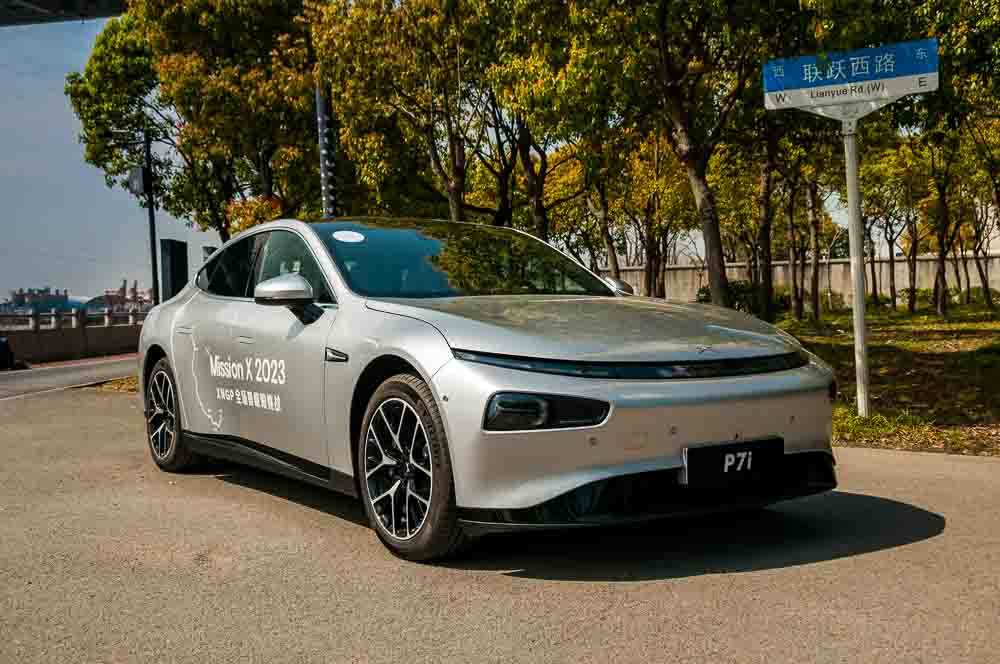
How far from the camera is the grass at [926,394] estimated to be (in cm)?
793

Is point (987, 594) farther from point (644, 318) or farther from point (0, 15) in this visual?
point (0, 15)

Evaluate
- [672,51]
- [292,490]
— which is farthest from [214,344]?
[672,51]

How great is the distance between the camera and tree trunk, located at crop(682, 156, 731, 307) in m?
12.6

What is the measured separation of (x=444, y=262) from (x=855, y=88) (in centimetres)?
433

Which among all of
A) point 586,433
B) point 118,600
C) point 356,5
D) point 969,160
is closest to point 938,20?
point 356,5

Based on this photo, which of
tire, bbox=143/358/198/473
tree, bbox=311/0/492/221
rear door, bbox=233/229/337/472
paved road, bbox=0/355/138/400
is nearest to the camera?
rear door, bbox=233/229/337/472

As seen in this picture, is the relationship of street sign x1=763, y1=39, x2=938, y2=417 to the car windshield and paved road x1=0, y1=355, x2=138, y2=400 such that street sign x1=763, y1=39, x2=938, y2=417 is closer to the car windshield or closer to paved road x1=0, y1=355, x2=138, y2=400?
the car windshield

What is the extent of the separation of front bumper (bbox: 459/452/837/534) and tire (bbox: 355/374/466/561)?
16 centimetres

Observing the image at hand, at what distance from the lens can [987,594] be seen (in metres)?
3.85

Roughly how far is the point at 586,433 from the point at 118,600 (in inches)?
72.0

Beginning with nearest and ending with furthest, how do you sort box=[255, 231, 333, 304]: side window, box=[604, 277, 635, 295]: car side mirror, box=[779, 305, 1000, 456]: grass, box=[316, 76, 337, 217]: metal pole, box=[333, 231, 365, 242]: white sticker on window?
1. box=[255, 231, 333, 304]: side window
2. box=[333, 231, 365, 242]: white sticker on window
3. box=[604, 277, 635, 295]: car side mirror
4. box=[779, 305, 1000, 456]: grass
5. box=[316, 76, 337, 217]: metal pole

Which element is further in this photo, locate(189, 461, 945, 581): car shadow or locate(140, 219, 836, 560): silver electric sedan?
locate(189, 461, 945, 581): car shadow

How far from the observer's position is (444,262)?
5535 millimetres

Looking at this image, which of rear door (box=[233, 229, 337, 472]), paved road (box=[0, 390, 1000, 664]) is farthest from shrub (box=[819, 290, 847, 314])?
paved road (box=[0, 390, 1000, 664])
